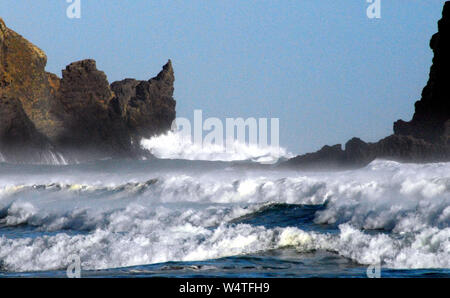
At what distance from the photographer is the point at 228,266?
1188 cm

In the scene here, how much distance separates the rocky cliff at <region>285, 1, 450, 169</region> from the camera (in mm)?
35281

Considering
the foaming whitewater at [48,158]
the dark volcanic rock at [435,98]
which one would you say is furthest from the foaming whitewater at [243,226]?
the foaming whitewater at [48,158]

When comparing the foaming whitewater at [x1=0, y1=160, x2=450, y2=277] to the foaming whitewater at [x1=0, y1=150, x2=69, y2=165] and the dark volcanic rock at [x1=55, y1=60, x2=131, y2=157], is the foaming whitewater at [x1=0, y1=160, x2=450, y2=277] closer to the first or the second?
the foaming whitewater at [x1=0, y1=150, x2=69, y2=165]

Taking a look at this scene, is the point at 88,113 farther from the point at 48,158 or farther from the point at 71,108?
the point at 48,158

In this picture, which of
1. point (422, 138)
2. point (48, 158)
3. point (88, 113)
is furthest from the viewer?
point (88, 113)

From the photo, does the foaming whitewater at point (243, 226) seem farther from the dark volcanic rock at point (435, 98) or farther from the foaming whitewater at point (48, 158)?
the foaming whitewater at point (48, 158)

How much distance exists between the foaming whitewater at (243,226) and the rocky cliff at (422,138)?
677cm

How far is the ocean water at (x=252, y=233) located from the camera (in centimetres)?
1174

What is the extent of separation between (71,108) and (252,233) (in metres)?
73.3

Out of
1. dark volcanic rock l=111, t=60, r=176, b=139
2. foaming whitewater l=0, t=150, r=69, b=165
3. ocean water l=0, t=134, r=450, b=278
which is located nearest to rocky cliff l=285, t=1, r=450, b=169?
ocean water l=0, t=134, r=450, b=278

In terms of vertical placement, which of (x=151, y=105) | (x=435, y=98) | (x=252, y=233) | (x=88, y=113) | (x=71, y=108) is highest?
(x=151, y=105)

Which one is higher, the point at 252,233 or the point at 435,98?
the point at 435,98

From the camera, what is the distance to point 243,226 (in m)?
14.4

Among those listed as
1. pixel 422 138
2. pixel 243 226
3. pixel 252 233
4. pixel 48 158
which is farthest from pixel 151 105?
pixel 252 233
